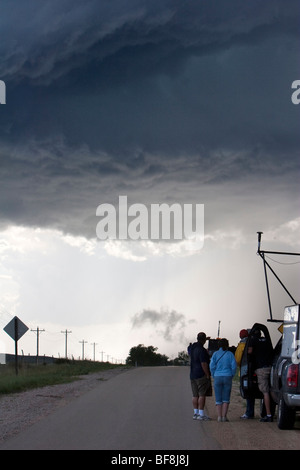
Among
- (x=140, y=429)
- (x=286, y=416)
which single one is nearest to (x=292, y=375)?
(x=286, y=416)

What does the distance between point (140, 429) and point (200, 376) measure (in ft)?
8.07

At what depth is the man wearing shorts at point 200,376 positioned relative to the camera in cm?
1530

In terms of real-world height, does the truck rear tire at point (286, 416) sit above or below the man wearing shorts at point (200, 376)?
below

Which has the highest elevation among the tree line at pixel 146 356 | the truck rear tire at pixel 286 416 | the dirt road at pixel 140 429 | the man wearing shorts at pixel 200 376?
the man wearing shorts at pixel 200 376

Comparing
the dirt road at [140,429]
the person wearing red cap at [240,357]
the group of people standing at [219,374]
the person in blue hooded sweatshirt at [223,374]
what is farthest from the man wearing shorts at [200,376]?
the person wearing red cap at [240,357]

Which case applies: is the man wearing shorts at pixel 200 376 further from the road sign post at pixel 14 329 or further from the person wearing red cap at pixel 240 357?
the road sign post at pixel 14 329

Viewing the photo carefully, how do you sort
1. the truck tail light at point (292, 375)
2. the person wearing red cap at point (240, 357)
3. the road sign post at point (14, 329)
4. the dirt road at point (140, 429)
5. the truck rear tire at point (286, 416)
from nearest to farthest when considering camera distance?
the dirt road at point (140, 429) → the truck tail light at point (292, 375) → the truck rear tire at point (286, 416) → the person wearing red cap at point (240, 357) → the road sign post at point (14, 329)

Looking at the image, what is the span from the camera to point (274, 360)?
15641mm

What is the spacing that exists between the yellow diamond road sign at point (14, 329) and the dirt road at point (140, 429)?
14.8 meters

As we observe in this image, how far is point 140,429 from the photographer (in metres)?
13.4

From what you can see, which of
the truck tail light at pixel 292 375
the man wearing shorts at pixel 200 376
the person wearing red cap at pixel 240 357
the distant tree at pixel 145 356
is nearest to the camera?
the truck tail light at pixel 292 375

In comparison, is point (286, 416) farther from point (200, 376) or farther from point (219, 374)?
point (200, 376)
